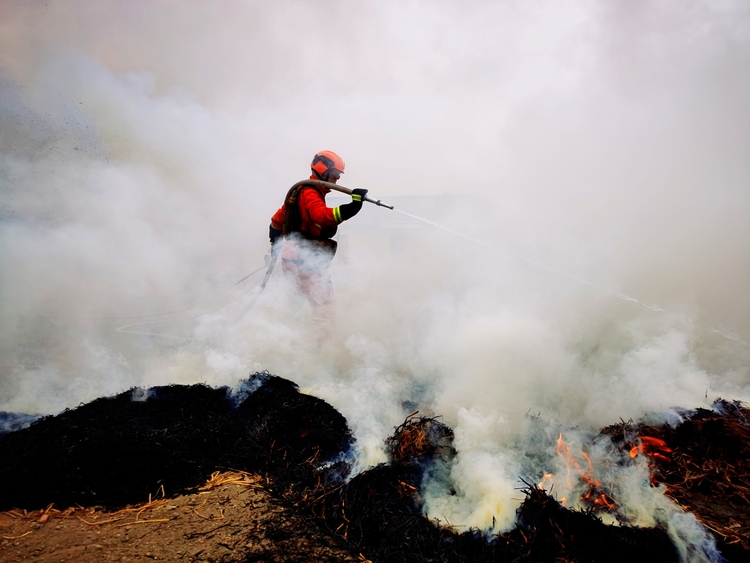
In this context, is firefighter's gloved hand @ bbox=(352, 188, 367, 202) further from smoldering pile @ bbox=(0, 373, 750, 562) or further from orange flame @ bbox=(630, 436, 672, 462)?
orange flame @ bbox=(630, 436, 672, 462)

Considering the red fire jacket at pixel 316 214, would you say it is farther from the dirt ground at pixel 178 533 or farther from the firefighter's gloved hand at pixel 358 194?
the dirt ground at pixel 178 533

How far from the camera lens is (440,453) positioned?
3152mm

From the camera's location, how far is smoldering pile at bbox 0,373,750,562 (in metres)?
2.20

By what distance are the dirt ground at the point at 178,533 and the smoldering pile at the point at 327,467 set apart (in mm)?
121

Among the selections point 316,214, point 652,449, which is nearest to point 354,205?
point 316,214

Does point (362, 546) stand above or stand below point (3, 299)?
below

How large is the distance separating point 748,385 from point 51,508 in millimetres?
6693

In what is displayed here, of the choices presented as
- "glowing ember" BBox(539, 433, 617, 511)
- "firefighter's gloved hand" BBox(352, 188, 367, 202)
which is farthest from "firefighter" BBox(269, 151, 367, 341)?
"glowing ember" BBox(539, 433, 617, 511)

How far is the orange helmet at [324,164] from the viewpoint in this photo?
205 inches

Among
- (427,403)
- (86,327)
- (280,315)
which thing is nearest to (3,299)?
(86,327)

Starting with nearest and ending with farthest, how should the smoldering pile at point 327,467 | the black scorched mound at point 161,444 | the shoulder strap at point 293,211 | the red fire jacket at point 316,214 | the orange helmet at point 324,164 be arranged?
the smoldering pile at point 327,467, the black scorched mound at point 161,444, the red fire jacket at point 316,214, the shoulder strap at point 293,211, the orange helmet at point 324,164

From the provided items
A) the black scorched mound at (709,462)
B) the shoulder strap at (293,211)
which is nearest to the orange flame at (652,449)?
the black scorched mound at (709,462)

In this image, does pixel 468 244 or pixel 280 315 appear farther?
pixel 468 244

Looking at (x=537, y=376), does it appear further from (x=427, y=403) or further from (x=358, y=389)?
(x=358, y=389)
